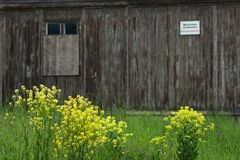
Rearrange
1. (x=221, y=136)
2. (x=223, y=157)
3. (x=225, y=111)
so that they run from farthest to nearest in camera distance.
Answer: (x=225, y=111) < (x=221, y=136) < (x=223, y=157)

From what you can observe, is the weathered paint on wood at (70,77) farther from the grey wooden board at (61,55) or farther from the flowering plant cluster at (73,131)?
the flowering plant cluster at (73,131)

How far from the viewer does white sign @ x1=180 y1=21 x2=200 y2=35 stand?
11.9 metres

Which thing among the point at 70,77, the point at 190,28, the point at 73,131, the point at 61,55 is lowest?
the point at 73,131

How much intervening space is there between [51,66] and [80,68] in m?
0.80

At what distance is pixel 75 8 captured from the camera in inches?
496

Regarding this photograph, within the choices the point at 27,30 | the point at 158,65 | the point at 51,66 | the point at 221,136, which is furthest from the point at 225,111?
the point at 27,30

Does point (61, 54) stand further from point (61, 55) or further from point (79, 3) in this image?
point (79, 3)

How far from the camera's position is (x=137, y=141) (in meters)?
7.81

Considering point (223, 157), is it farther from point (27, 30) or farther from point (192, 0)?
point (27, 30)

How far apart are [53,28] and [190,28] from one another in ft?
12.0

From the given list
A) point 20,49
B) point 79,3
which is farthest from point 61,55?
point 79,3

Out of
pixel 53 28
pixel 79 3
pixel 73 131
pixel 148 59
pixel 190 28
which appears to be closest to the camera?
pixel 73 131

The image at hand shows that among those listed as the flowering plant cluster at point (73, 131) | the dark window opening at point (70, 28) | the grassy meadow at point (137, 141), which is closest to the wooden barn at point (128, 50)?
the dark window opening at point (70, 28)

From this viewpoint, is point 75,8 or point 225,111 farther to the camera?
point 75,8
